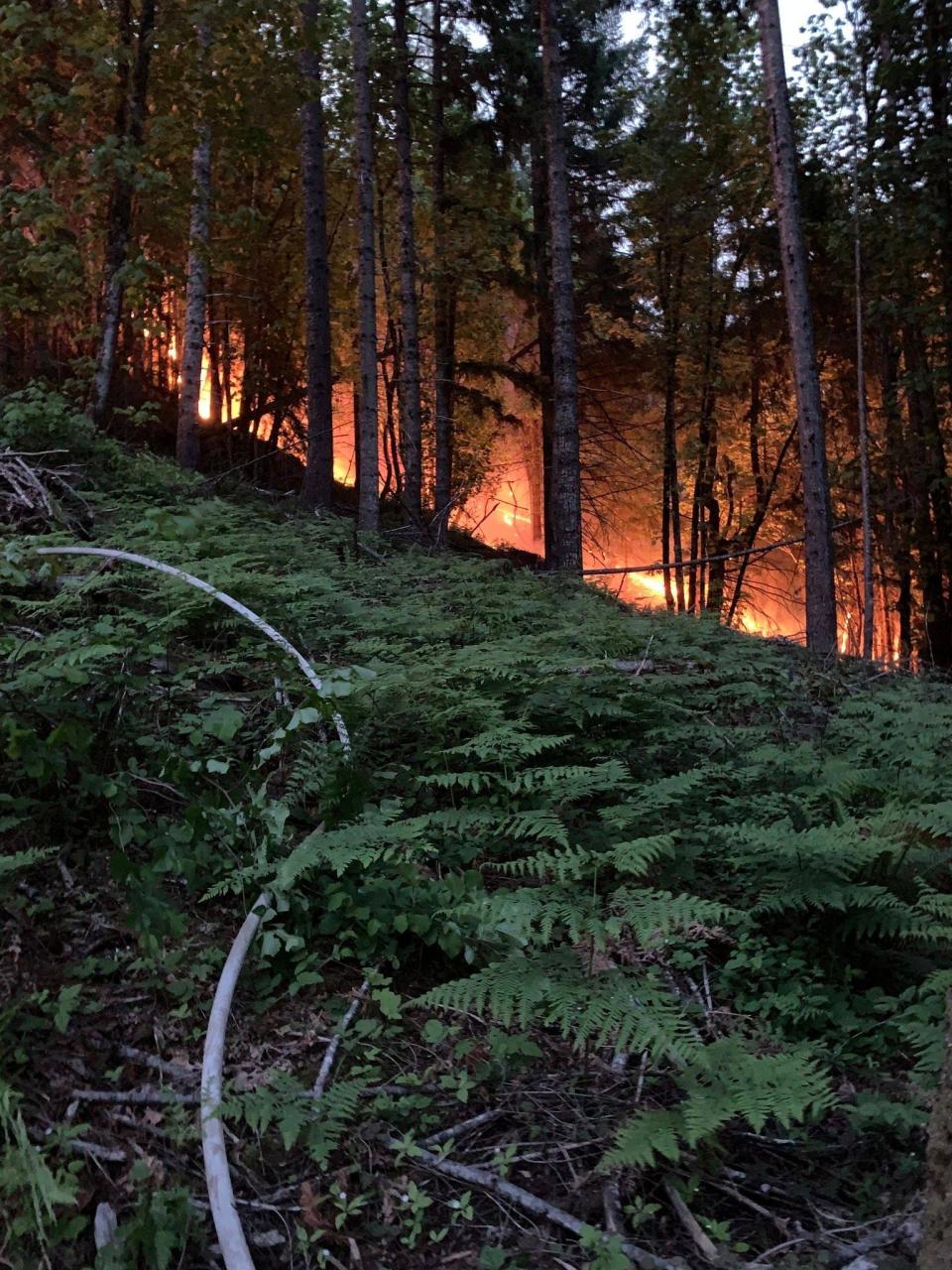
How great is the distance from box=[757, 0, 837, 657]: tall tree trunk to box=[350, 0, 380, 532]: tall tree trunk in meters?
5.38

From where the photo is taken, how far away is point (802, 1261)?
207 centimetres

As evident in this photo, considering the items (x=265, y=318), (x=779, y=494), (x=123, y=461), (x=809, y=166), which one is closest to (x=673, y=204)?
(x=809, y=166)

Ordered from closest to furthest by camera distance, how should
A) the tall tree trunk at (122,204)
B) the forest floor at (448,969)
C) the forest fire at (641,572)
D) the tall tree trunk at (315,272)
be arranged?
the forest floor at (448,969), the tall tree trunk at (122,204), the tall tree trunk at (315,272), the forest fire at (641,572)

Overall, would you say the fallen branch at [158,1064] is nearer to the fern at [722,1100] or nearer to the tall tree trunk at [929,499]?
the fern at [722,1100]

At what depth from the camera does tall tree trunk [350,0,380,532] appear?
12.1 m

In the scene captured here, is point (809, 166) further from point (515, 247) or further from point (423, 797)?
point (423, 797)

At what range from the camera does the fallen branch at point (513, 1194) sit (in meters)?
2.08

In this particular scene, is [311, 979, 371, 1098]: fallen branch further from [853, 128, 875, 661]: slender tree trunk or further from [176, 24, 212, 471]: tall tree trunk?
[176, 24, 212, 471]: tall tree trunk

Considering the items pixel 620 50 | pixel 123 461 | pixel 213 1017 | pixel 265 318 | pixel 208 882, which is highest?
pixel 620 50

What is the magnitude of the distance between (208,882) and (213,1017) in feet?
2.26

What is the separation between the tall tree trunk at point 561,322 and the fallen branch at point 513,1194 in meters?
9.06

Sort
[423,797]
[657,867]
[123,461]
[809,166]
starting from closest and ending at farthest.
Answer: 1. [657,867]
2. [423,797]
3. [123,461]
4. [809,166]

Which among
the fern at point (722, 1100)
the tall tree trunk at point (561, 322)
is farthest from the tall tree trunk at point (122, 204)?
the fern at point (722, 1100)

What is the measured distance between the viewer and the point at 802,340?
10.1 meters
